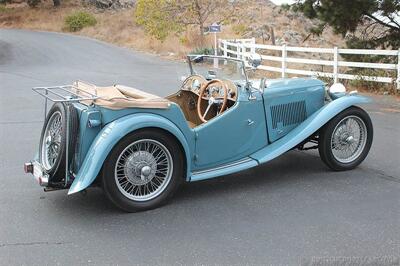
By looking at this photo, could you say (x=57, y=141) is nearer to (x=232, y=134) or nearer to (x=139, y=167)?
(x=139, y=167)

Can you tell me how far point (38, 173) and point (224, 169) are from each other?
1.86m

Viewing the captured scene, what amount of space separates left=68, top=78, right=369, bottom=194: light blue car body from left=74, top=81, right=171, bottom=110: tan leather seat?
0.05 meters

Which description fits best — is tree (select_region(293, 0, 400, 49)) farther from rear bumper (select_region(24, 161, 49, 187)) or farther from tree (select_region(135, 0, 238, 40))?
tree (select_region(135, 0, 238, 40))

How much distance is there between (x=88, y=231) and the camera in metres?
4.51

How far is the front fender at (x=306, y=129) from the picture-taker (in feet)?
18.8

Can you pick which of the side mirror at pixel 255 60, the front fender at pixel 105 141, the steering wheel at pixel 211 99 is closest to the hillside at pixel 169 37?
the steering wheel at pixel 211 99

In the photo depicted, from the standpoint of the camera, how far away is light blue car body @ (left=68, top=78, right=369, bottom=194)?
476 centimetres

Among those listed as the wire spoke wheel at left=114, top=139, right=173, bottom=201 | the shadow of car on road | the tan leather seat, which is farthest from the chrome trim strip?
the tan leather seat

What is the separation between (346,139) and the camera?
611 centimetres

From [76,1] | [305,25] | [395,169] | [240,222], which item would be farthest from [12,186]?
[76,1]

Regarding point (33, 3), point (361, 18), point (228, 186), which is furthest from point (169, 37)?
point (33, 3)

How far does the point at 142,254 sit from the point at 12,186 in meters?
2.45

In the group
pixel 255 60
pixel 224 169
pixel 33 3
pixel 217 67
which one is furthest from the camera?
pixel 33 3

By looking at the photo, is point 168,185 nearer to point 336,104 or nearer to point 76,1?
point 336,104
